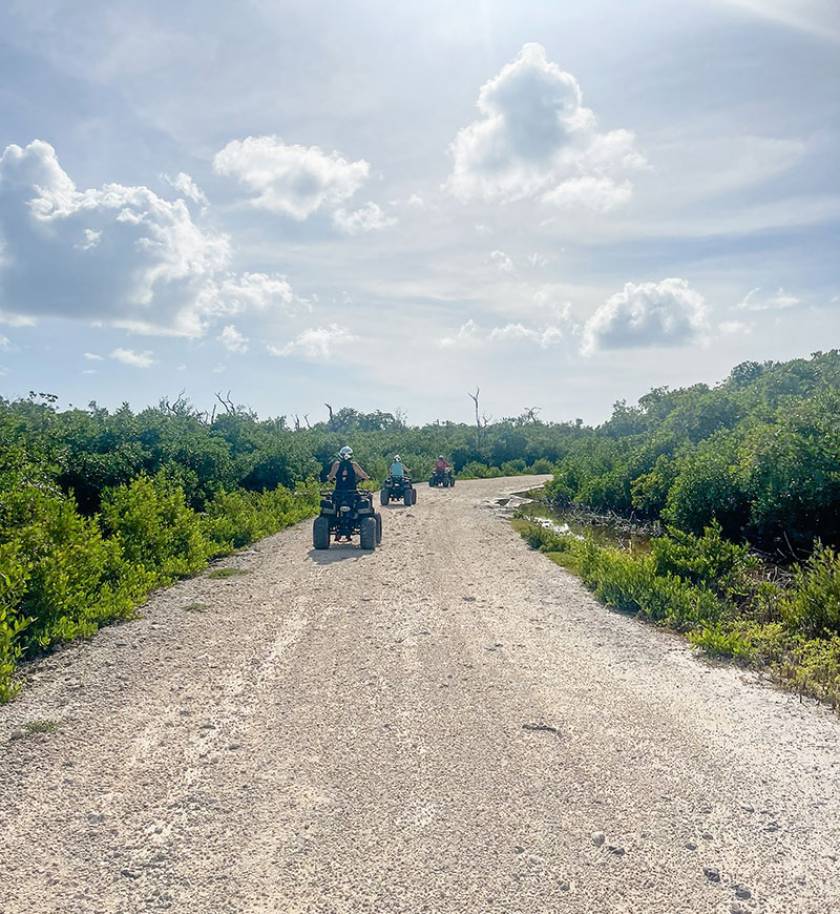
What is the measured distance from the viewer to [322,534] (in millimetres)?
13828

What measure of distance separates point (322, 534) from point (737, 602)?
7.93 metres

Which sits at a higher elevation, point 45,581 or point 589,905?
point 45,581

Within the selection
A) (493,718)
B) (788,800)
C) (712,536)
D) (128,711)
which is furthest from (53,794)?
(712,536)

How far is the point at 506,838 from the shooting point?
381 centimetres

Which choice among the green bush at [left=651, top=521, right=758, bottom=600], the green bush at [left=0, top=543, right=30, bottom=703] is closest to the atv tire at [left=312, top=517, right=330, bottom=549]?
the green bush at [left=651, top=521, right=758, bottom=600]

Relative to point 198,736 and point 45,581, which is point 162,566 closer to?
point 45,581

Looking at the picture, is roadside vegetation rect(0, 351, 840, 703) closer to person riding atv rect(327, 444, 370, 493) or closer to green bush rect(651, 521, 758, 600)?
green bush rect(651, 521, 758, 600)

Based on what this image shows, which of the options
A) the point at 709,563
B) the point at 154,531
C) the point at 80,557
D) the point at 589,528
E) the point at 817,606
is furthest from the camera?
the point at 589,528

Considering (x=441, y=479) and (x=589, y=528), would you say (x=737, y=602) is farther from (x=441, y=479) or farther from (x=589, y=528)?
(x=441, y=479)

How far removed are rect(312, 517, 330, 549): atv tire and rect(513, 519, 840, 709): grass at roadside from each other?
16.8 ft

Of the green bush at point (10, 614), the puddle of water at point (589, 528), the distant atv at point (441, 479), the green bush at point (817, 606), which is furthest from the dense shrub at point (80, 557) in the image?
the distant atv at point (441, 479)

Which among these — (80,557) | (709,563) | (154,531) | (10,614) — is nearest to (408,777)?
(10,614)

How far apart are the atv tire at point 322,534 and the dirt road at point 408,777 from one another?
5.71m

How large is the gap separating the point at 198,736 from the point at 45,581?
3452 mm
